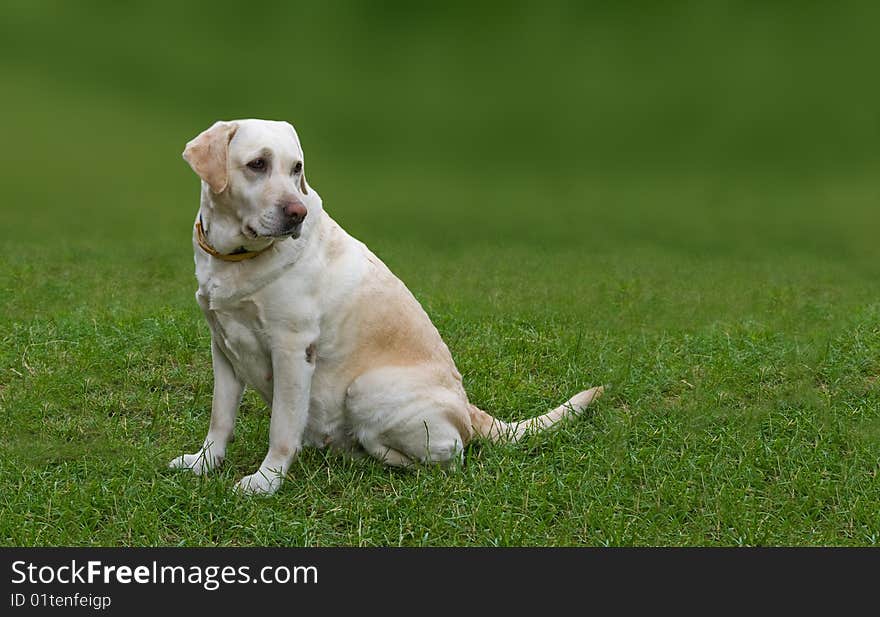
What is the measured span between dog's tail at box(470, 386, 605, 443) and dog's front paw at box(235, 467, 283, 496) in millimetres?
1195

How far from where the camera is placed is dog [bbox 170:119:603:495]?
16.1 ft

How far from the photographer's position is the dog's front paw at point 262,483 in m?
5.27

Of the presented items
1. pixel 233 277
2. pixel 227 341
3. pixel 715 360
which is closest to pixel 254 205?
pixel 233 277

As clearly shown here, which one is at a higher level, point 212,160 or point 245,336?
point 212,160

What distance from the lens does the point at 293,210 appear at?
482 cm

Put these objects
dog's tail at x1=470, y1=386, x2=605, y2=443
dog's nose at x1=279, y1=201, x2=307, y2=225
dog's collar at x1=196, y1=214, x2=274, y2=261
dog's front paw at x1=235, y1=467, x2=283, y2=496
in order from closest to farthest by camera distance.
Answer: dog's nose at x1=279, y1=201, x2=307, y2=225
dog's collar at x1=196, y1=214, x2=274, y2=261
dog's front paw at x1=235, y1=467, x2=283, y2=496
dog's tail at x1=470, y1=386, x2=605, y2=443

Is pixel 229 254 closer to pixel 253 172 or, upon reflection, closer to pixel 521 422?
pixel 253 172

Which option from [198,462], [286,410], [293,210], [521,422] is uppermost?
[293,210]

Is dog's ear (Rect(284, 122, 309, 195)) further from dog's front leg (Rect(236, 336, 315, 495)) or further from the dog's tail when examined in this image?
the dog's tail

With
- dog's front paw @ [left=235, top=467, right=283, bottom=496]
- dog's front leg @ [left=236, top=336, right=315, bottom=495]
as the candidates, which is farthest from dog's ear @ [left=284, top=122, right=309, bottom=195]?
dog's front paw @ [left=235, top=467, right=283, bottom=496]

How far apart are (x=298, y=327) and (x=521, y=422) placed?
1651 millimetres

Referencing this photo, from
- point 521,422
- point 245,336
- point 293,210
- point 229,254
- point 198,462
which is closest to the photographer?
point 293,210

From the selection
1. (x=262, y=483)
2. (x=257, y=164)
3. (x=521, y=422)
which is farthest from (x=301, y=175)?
(x=521, y=422)

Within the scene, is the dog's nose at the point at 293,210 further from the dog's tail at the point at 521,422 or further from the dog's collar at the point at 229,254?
the dog's tail at the point at 521,422
